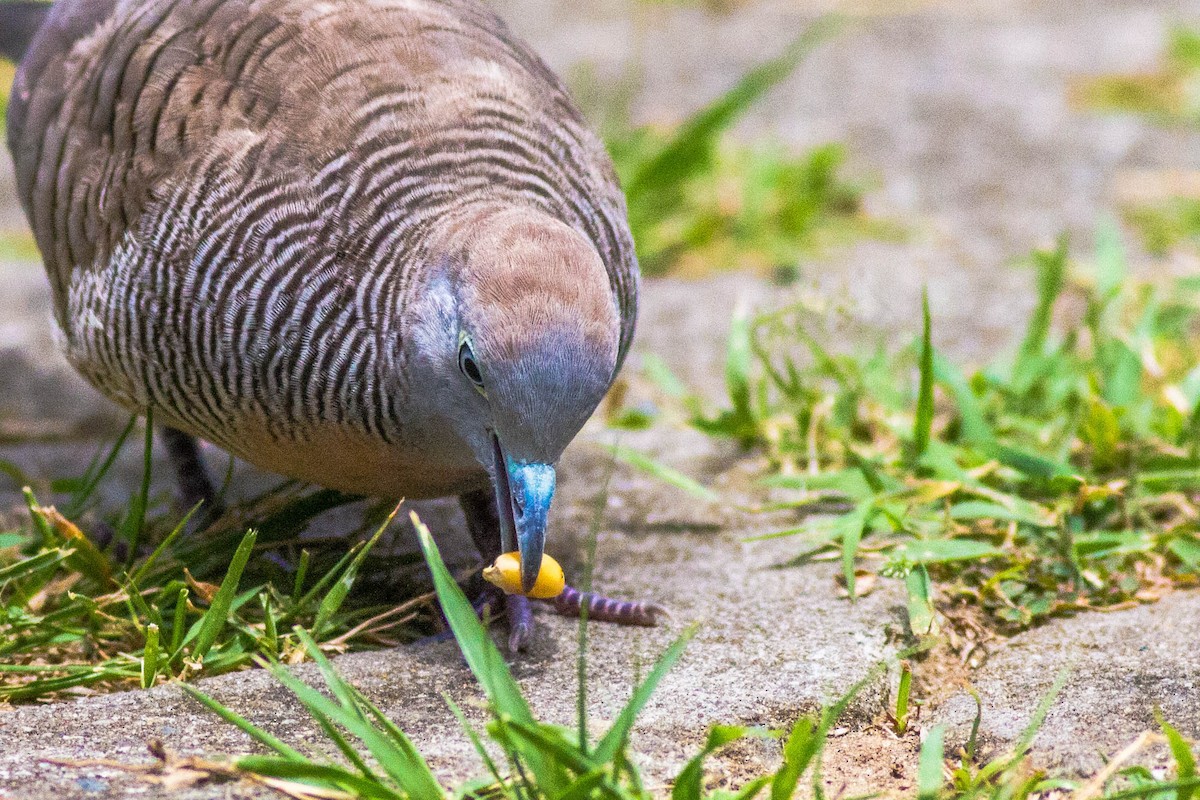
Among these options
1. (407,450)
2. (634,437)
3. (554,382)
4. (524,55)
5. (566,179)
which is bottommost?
(634,437)

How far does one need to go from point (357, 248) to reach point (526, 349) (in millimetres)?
604

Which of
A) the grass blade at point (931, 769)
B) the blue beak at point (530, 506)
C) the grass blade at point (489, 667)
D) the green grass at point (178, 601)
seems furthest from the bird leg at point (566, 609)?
the grass blade at point (931, 769)

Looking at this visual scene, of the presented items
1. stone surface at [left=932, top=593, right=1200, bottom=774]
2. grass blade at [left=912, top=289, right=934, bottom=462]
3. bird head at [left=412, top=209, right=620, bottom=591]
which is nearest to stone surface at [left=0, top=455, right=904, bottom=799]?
stone surface at [left=932, top=593, right=1200, bottom=774]

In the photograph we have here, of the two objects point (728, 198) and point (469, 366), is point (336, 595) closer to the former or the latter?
point (469, 366)

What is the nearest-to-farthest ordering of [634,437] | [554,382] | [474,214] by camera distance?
[554,382] → [474,214] → [634,437]

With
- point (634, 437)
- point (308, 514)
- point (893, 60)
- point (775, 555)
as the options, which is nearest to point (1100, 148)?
point (893, 60)

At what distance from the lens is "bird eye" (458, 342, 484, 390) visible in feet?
8.80

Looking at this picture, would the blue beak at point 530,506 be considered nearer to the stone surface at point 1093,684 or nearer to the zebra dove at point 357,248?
the zebra dove at point 357,248

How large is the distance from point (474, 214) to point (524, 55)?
2.86ft

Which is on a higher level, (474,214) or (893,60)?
(474,214)

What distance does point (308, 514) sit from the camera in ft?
11.8

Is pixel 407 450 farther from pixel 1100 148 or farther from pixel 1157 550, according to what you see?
pixel 1100 148

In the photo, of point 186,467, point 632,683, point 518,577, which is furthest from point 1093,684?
point 186,467

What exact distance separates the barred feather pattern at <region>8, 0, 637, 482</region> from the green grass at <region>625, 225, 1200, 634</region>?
95 centimetres
